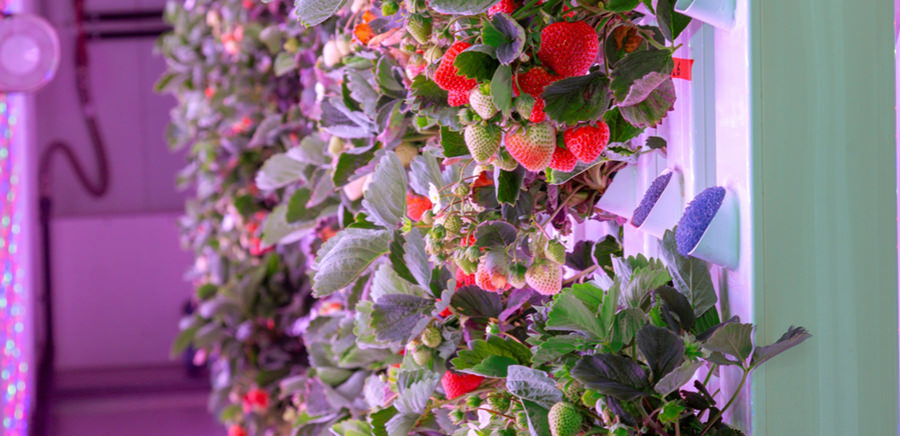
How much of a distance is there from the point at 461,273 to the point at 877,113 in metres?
0.39

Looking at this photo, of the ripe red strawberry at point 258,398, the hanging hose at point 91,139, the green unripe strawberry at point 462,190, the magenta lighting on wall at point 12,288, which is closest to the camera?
the green unripe strawberry at point 462,190

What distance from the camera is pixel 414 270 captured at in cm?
76

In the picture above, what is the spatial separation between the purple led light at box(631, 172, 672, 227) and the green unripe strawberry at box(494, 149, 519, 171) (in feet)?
0.36

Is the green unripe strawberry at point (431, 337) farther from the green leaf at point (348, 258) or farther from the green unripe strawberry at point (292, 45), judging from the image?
the green unripe strawberry at point (292, 45)

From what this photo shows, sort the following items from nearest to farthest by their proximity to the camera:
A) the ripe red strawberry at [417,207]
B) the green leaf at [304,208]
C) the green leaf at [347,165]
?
the ripe red strawberry at [417,207]
the green leaf at [347,165]
the green leaf at [304,208]

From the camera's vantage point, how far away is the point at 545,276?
674 millimetres

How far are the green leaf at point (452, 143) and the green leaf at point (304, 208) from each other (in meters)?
0.46

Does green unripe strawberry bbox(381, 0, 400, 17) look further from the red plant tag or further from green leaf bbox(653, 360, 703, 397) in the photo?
green leaf bbox(653, 360, 703, 397)

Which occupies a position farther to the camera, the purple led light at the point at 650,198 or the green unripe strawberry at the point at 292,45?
the green unripe strawberry at the point at 292,45

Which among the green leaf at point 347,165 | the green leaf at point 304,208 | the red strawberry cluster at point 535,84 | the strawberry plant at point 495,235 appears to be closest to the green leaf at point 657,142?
the strawberry plant at point 495,235

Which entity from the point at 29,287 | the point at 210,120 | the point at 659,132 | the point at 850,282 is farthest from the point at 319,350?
the point at 29,287

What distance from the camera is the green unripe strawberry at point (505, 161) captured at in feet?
2.06

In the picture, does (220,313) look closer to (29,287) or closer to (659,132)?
(659,132)

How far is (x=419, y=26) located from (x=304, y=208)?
52 cm
